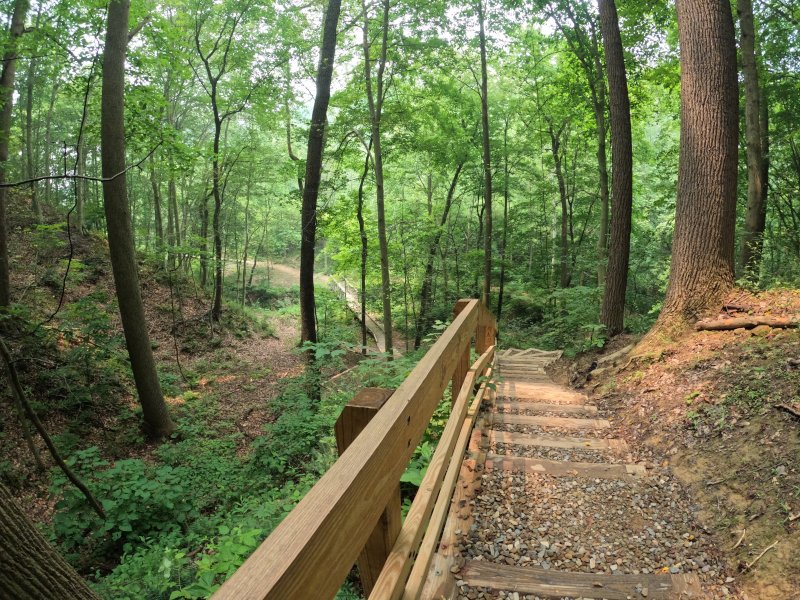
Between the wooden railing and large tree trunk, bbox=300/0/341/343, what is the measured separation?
6629 millimetres

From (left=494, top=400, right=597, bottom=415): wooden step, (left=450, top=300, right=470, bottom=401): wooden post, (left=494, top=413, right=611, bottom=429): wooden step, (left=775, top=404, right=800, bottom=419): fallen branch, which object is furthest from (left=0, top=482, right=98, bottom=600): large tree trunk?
(left=775, top=404, right=800, bottom=419): fallen branch

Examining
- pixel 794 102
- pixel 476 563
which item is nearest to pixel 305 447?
pixel 476 563

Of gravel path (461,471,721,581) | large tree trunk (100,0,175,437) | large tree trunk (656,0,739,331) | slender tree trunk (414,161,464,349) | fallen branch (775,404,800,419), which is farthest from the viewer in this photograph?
slender tree trunk (414,161,464,349)

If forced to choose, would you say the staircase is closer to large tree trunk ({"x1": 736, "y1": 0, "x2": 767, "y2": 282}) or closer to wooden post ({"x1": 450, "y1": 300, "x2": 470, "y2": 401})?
wooden post ({"x1": 450, "y1": 300, "x2": 470, "y2": 401})

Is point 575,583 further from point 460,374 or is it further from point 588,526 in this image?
point 460,374

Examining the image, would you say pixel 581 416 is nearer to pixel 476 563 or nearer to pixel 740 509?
pixel 740 509

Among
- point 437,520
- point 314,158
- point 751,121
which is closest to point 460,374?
point 437,520

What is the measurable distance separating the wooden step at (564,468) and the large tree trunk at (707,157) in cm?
274

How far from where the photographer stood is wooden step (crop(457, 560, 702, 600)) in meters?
2.13

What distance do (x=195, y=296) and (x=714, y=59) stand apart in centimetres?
1718

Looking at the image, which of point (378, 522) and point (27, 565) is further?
point (27, 565)

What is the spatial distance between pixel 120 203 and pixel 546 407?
7022mm

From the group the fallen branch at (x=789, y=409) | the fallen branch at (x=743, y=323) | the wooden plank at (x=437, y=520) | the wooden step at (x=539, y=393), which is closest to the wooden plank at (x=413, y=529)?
the wooden plank at (x=437, y=520)

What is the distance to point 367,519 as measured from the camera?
3.76ft
